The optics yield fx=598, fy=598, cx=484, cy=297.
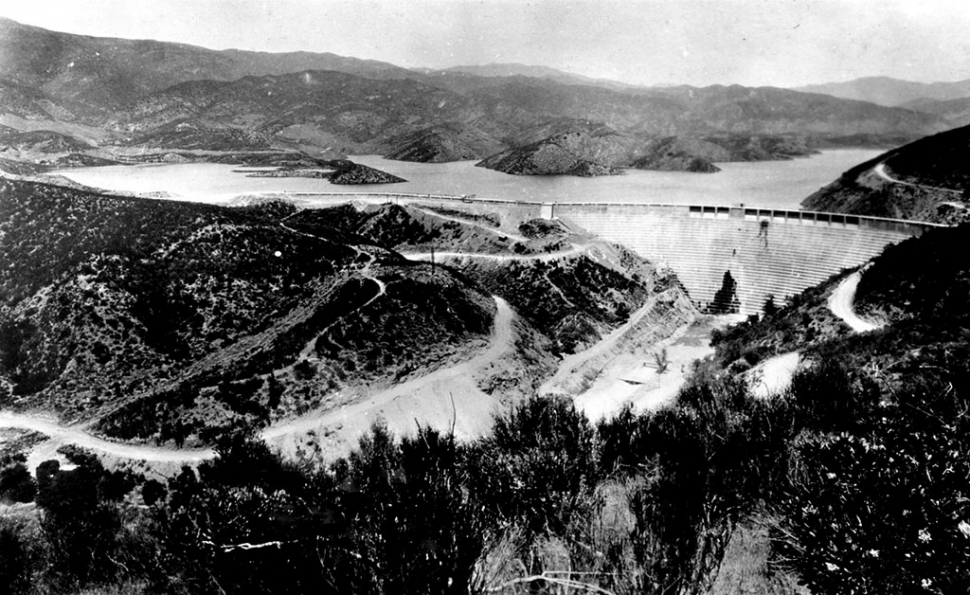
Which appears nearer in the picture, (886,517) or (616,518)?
(886,517)

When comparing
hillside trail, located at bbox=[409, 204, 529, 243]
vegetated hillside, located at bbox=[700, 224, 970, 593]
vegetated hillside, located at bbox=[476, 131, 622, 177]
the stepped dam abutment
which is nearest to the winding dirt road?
A: hillside trail, located at bbox=[409, 204, 529, 243]

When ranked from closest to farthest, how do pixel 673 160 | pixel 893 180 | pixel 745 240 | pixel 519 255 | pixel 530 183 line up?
pixel 519 255, pixel 745 240, pixel 893 180, pixel 530 183, pixel 673 160

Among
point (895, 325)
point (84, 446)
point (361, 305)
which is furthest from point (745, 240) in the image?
point (84, 446)

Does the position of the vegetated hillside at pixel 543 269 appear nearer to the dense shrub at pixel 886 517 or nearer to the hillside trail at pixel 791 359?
the hillside trail at pixel 791 359

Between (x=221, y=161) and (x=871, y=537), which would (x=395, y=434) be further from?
A: (x=221, y=161)

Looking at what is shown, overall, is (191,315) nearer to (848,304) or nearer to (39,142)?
(848,304)

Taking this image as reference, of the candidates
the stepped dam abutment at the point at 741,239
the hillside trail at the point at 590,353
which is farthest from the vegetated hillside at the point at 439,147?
the hillside trail at the point at 590,353

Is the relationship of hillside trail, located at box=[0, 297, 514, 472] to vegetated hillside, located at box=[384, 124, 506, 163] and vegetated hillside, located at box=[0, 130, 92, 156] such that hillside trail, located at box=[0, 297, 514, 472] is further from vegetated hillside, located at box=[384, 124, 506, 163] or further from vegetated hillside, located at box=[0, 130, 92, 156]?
vegetated hillside, located at box=[384, 124, 506, 163]
